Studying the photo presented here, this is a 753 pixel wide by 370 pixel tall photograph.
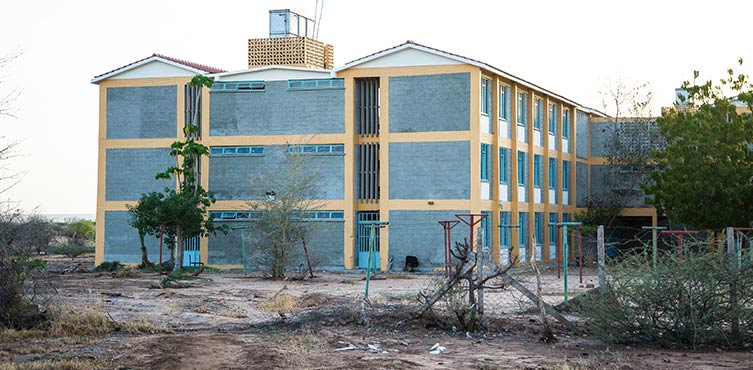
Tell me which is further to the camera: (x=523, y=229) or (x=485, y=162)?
(x=523, y=229)

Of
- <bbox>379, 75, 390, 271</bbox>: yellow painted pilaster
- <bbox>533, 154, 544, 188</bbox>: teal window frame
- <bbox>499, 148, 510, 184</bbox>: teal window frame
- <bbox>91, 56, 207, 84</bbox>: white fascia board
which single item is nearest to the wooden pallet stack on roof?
<bbox>91, 56, 207, 84</bbox>: white fascia board

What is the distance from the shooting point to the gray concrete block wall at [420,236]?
3978 centimetres

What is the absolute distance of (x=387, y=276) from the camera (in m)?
36.7

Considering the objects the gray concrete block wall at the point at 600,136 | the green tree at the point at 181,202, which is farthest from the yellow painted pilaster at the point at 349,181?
the gray concrete block wall at the point at 600,136

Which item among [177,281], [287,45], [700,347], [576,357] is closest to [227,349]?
[576,357]

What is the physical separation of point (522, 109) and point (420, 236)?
8.95 metres

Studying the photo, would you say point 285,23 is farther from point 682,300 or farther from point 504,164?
point 682,300

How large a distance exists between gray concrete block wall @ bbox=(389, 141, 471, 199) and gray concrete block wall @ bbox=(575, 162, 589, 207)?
14683mm

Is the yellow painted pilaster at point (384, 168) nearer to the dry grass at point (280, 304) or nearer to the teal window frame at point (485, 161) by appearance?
the teal window frame at point (485, 161)

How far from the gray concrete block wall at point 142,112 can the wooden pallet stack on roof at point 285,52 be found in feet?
15.9

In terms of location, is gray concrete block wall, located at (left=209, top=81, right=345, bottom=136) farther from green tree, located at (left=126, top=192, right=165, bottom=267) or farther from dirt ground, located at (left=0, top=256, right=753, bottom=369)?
dirt ground, located at (left=0, top=256, right=753, bottom=369)

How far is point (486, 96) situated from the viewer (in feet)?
136

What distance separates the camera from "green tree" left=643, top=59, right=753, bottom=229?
132 ft

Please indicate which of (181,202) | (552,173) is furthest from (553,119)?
(181,202)
